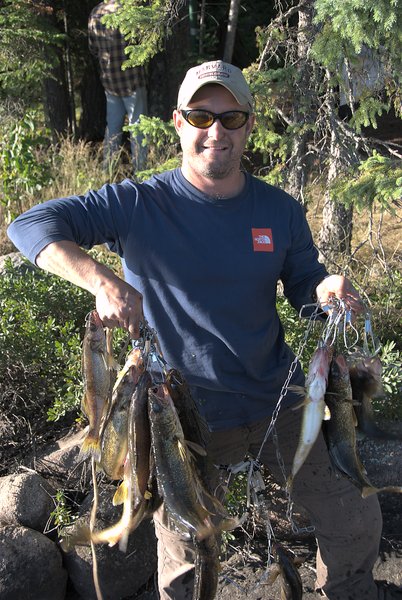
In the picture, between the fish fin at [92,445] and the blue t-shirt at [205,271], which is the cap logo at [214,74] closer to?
the blue t-shirt at [205,271]

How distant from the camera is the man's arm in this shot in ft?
8.48

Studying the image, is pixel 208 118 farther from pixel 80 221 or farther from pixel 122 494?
pixel 122 494

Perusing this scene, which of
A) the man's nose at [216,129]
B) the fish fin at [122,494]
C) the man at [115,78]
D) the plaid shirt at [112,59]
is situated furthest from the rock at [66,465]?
the plaid shirt at [112,59]

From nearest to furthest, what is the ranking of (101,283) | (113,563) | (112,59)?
(101,283) → (113,563) → (112,59)

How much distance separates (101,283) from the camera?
268 centimetres

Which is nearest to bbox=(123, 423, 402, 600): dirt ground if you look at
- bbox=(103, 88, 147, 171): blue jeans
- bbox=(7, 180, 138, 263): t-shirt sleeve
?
bbox=(7, 180, 138, 263): t-shirt sleeve

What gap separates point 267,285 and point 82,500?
2.08 metres

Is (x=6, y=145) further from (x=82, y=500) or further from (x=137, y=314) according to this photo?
(x=137, y=314)

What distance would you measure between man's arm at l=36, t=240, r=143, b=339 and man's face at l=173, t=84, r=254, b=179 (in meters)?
0.83

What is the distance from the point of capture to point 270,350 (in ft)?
11.6

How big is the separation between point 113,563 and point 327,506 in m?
1.47

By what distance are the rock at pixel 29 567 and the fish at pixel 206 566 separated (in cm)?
160

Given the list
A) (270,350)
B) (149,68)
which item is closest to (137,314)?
(270,350)

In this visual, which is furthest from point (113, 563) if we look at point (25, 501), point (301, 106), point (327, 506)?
point (301, 106)
